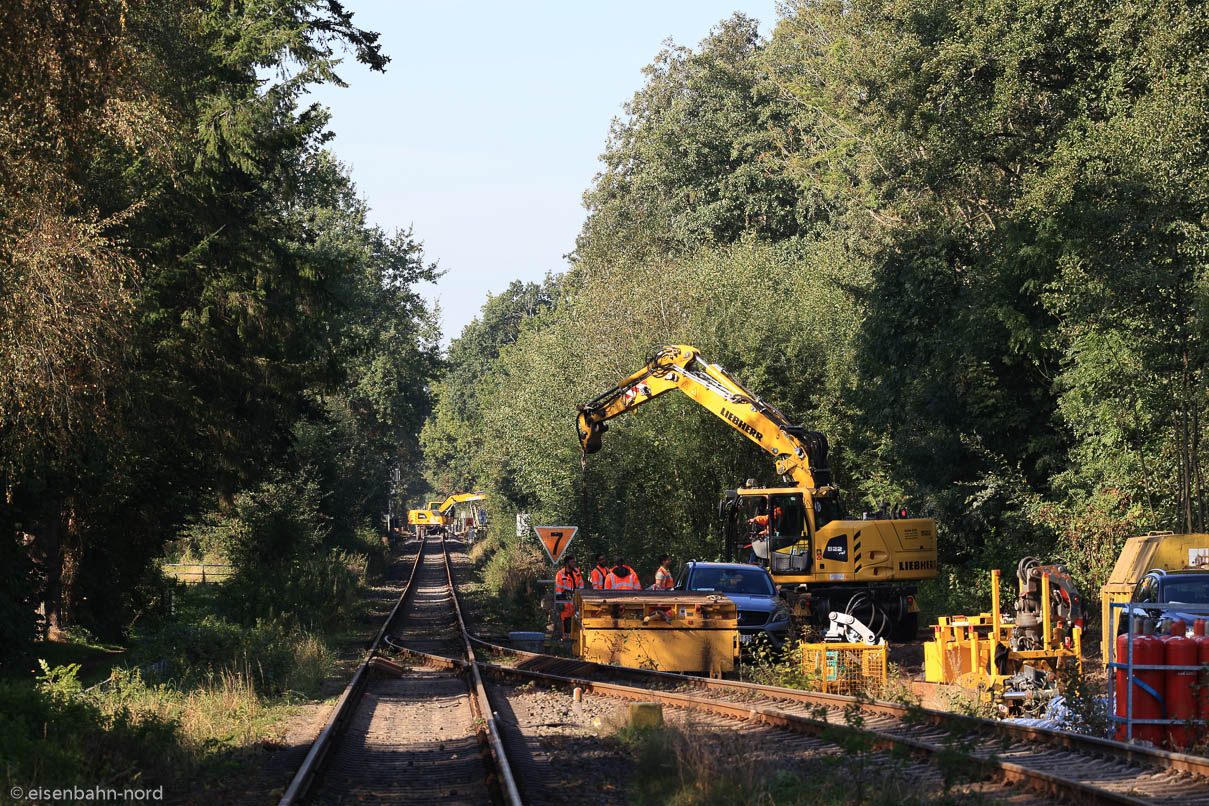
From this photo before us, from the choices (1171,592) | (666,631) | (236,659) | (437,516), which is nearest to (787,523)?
(666,631)

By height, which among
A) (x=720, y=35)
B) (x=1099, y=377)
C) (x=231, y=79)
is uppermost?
(x=720, y=35)

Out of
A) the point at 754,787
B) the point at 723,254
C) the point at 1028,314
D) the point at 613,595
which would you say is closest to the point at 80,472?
the point at 613,595

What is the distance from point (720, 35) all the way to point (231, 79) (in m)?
53.7

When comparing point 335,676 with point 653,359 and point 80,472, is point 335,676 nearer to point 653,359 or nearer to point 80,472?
point 80,472

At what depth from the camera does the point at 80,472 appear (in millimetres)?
22484

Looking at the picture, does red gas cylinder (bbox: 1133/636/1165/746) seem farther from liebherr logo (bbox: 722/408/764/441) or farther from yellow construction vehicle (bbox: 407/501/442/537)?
yellow construction vehicle (bbox: 407/501/442/537)

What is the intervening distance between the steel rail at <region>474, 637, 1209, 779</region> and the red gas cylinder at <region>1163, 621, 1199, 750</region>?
79 cm

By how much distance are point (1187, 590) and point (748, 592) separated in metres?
8.15

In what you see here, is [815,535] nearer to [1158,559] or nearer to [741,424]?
[741,424]

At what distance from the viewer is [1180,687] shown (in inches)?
467

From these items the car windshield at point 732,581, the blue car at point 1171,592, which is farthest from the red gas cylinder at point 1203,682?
the car windshield at point 732,581

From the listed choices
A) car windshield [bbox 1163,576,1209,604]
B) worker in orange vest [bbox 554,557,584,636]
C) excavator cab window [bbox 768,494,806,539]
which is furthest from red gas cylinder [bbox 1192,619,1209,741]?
worker in orange vest [bbox 554,557,584,636]

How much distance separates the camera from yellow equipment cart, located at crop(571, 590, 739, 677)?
19.4m

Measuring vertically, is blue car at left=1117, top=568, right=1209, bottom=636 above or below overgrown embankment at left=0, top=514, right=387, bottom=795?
above
